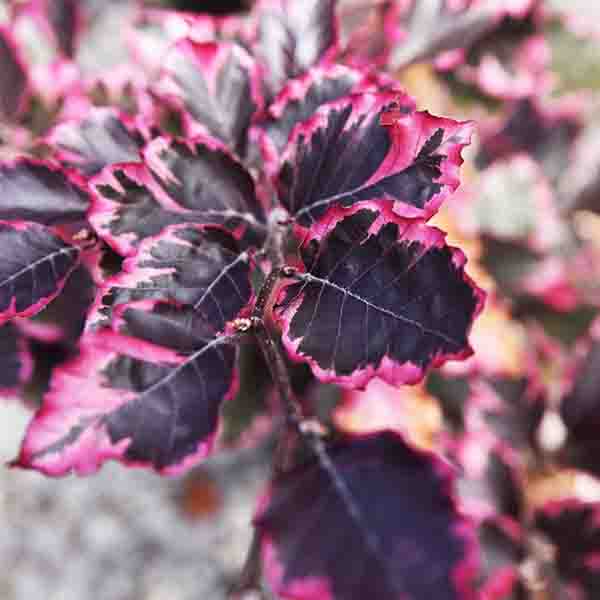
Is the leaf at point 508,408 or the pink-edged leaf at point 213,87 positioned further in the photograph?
the leaf at point 508,408

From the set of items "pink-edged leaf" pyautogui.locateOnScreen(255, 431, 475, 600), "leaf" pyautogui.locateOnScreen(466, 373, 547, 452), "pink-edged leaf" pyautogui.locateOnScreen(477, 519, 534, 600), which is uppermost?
"pink-edged leaf" pyautogui.locateOnScreen(255, 431, 475, 600)

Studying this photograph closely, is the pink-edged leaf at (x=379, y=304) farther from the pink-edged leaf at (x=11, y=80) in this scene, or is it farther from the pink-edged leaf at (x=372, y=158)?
the pink-edged leaf at (x=11, y=80)

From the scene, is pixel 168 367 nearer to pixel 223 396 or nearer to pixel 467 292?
pixel 223 396

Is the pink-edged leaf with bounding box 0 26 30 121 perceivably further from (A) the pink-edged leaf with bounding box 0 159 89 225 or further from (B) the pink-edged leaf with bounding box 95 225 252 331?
(B) the pink-edged leaf with bounding box 95 225 252 331

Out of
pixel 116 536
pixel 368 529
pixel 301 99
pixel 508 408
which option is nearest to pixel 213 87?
pixel 301 99

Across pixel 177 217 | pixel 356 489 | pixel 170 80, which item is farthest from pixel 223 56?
pixel 356 489

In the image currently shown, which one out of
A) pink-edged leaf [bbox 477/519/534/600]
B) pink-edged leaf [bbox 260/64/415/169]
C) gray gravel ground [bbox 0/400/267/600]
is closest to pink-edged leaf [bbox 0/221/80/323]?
pink-edged leaf [bbox 260/64/415/169]

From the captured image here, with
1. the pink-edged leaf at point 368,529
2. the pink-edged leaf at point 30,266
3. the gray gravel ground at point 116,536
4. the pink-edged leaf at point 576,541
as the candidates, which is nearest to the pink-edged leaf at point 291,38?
the pink-edged leaf at point 30,266
